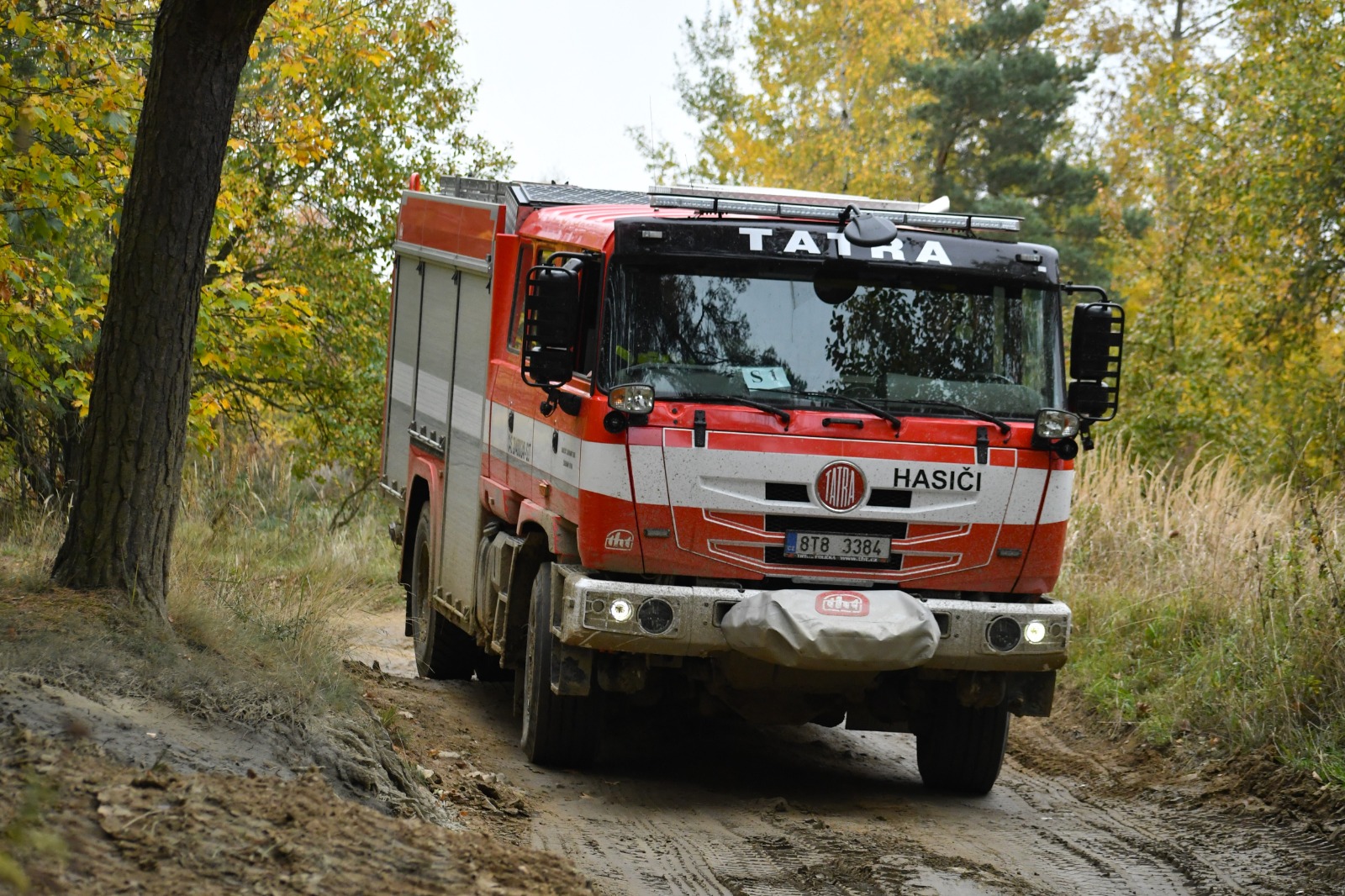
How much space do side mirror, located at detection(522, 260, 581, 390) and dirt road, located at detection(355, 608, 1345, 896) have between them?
6.37ft

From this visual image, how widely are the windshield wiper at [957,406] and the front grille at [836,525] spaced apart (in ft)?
1.82

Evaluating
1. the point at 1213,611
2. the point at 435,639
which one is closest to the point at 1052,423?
the point at 1213,611

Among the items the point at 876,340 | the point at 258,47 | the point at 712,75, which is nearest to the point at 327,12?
the point at 258,47

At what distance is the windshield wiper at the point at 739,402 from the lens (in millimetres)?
7254

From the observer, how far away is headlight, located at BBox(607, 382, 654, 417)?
7.14 m

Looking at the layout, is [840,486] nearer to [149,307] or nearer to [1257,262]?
[149,307]

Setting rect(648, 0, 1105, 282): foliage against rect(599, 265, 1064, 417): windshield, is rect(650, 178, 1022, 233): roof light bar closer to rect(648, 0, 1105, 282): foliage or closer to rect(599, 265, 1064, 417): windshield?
rect(599, 265, 1064, 417): windshield

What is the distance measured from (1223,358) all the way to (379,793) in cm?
1517

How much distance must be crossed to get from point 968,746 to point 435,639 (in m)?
4.05

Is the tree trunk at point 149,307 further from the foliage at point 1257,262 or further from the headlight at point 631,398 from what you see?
the foliage at point 1257,262

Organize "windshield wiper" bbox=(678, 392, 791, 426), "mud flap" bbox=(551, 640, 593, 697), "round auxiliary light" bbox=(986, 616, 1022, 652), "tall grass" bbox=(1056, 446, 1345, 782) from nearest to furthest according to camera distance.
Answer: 1. "windshield wiper" bbox=(678, 392, 791, 426)
2. "round auxiliary light" bbox=(986, 616, 1022, 652)
3. "mud flap" bbox=(551, 640, 593, 697)
4. "tall grass" bbox=(1056, 446, 1345, 782)

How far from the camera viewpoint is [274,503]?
19.2m

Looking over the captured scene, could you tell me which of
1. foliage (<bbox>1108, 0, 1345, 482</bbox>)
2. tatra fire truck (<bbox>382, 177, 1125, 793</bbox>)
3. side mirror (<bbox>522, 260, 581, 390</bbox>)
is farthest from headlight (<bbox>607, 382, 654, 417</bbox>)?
foliage (<bbox>1108, 0, 1345, 482</bbox>)

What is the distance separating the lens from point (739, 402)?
Result: 23.9 feet
